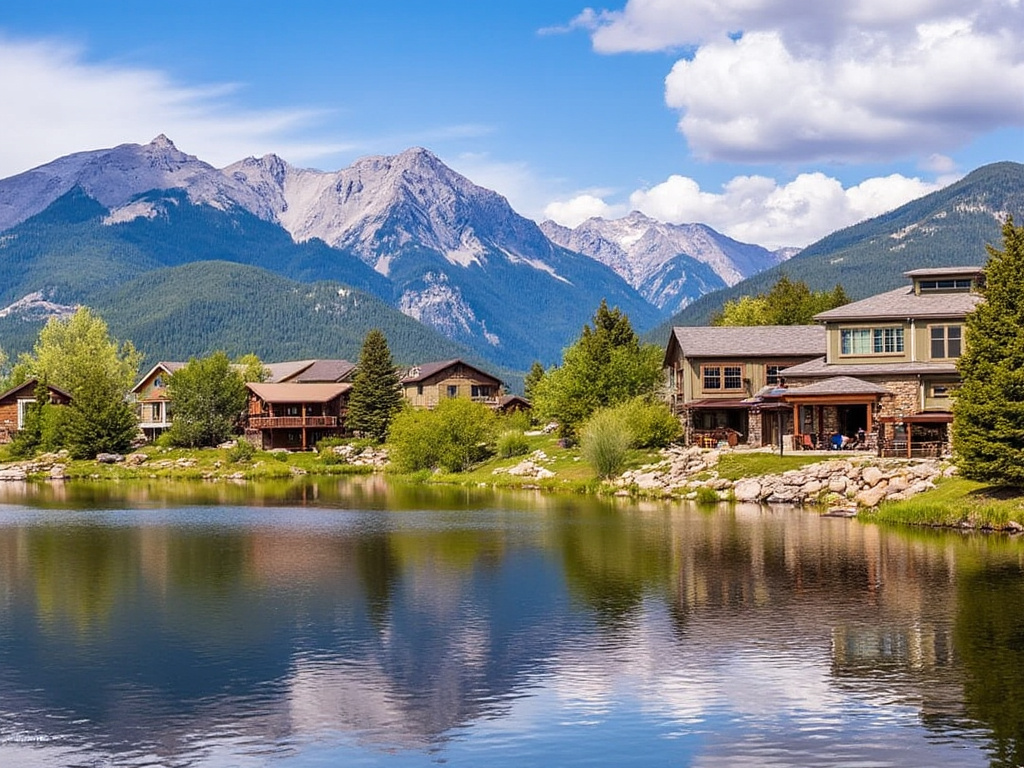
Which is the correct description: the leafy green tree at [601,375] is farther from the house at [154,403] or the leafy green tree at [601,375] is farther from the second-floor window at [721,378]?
the house at [154,403]

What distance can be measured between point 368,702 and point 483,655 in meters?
4.55

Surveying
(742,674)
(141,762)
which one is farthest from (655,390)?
(141,762)

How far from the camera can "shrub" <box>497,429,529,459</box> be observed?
91312mm

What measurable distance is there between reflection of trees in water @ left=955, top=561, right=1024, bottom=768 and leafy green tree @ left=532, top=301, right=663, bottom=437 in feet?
169

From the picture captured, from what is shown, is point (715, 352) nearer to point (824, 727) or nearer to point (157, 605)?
point (157, 605)

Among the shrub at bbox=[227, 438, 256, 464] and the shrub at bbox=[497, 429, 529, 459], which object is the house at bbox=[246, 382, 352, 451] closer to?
the shrub at bbox=[227, 438, 256, 464]

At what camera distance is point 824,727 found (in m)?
21.9

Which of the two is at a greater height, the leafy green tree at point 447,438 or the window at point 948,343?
the window at point 948,343

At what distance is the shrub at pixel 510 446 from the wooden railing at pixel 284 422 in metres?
32.7

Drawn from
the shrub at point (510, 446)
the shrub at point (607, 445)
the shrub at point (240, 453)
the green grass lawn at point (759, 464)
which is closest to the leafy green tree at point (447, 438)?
the shrub at point (510, 446)

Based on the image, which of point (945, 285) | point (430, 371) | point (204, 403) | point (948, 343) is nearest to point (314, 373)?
point (430, 371)

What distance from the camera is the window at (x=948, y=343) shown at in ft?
243

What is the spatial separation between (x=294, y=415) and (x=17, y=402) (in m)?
26.8

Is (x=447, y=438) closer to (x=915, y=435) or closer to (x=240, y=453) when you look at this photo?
(x=240, y=453)
